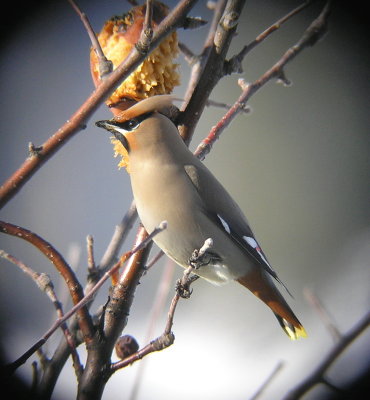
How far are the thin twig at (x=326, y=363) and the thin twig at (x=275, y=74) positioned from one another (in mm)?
698

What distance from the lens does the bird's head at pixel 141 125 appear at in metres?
1.26

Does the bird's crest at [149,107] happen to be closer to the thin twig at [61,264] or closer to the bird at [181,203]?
the bird at [181,203]

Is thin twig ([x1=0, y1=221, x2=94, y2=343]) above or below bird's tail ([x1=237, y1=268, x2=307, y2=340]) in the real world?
below

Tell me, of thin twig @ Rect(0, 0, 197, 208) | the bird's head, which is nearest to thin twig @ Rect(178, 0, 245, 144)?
the bird's head

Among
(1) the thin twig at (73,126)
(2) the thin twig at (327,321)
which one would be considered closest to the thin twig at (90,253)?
(1) the thin twig at (73,126)

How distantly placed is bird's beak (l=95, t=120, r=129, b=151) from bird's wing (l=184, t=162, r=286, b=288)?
194 millimetres

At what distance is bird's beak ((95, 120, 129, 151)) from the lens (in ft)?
4.11

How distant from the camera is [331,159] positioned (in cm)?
293

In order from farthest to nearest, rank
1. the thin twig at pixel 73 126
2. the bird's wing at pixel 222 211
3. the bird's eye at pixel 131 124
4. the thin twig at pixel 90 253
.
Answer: the bird's wing at pixel 222 211 < the bird's eye at pixel 131 124 < the thin twig at pixel 90 253 < the thin twig at pixel 73 126

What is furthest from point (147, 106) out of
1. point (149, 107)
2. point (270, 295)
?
point (270, 295)

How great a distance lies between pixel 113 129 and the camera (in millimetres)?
1298

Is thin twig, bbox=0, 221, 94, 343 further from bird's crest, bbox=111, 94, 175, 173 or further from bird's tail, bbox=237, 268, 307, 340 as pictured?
bird's tail, bbox=237, 268, 307, 340

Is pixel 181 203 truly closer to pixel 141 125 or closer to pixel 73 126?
pixel 141 125

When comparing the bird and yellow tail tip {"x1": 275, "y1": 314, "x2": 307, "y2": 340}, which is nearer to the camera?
the bird
